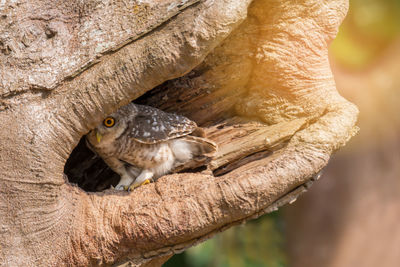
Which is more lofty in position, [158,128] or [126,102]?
[126,102]

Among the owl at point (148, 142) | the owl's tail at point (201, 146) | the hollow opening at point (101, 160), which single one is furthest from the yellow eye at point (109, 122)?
the owl's tail at point (201, 146)

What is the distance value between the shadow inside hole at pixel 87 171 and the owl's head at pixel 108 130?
1.15 ft

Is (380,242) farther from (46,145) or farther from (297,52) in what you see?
(46,145)

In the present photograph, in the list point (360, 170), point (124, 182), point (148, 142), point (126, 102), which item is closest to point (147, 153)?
point (148, 142)

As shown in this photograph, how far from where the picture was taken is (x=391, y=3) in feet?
8.73

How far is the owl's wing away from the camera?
2.40m

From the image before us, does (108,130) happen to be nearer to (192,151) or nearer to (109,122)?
(109,122)

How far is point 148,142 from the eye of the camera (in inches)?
94.5

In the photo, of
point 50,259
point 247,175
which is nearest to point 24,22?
point 50,259

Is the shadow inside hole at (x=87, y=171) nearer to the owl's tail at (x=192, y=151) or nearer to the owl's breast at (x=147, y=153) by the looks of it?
the owl's breast at (x=147, y=153)

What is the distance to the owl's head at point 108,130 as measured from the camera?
2.35 m

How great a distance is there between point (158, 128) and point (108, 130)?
11.4 inches

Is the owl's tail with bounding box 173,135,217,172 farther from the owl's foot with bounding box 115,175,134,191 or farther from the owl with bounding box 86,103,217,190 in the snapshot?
the owl's foot with bounding box 115,175,134,191

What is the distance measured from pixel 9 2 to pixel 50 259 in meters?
1.29
